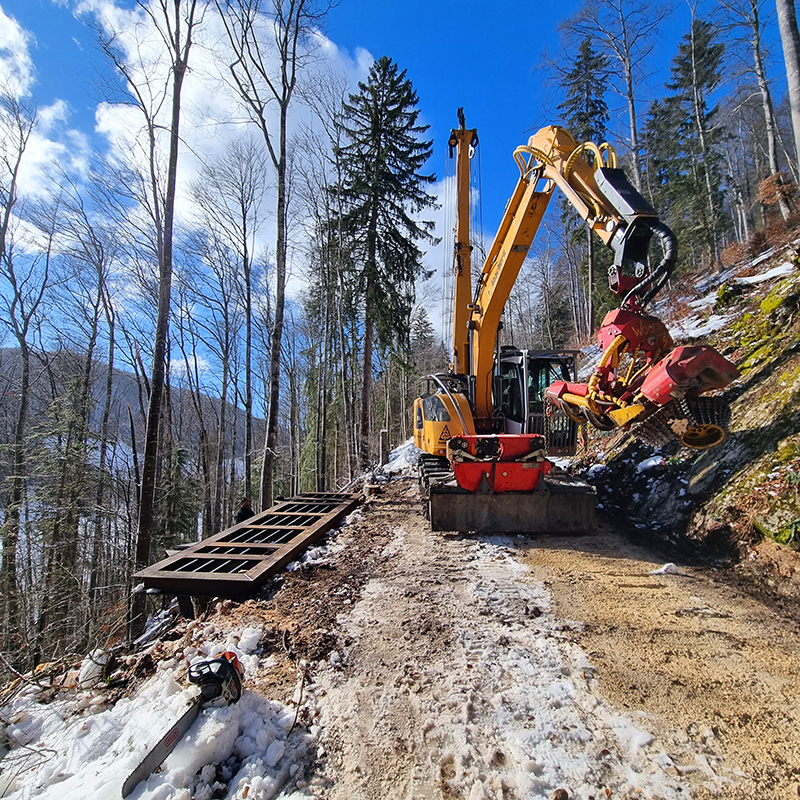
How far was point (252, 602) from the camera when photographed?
13.2 feet

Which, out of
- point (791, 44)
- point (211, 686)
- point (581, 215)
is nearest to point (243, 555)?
point (211, 686)

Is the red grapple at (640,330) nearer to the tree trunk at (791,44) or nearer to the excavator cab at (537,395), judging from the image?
the excavator cab at (537,395)

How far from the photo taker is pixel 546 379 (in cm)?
742

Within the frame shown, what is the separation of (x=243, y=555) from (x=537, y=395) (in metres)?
5.33

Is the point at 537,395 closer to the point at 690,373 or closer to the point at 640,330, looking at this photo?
the point at 640,330

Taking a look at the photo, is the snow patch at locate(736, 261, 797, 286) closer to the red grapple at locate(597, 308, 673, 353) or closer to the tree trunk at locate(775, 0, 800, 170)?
the tree trunk at locate(775, 0, 800, 170)

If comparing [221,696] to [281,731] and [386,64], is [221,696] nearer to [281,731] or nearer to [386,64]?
[281,731]

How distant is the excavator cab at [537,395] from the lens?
23.7ft

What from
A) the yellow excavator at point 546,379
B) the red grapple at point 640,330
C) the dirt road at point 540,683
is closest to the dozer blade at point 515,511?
the yellow excavator at point 546,379

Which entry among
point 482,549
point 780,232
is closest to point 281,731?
point 482,549

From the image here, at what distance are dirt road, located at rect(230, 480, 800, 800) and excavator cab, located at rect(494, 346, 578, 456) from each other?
2.93m

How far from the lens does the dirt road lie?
1996 mm

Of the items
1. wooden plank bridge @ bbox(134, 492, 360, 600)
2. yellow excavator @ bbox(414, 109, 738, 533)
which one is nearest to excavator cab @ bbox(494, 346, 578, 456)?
yellow excavator @ bbox(414, 109, 738, 533)

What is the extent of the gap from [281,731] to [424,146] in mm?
18733
